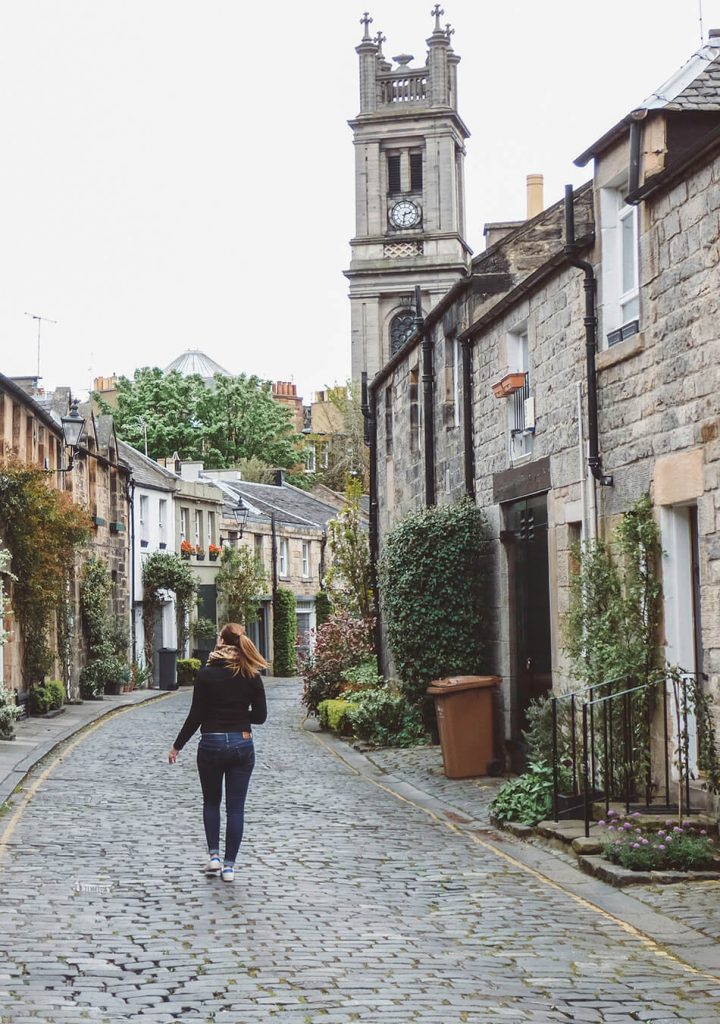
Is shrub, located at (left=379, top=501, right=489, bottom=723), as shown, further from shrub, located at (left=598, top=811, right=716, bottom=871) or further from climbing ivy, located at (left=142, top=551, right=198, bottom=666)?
climbing ivy, located at (left=142, top=551, right=198, bottom=666)

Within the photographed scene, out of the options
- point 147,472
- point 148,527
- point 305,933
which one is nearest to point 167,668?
point 148,527

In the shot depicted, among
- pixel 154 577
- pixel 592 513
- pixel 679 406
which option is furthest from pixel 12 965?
pixel 154 577

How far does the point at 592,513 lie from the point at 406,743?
7.84 metres

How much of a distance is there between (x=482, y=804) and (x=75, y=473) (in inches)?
877

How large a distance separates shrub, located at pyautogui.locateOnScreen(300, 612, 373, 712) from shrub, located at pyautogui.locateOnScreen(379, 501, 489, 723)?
29.1 feet

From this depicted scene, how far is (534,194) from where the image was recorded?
20.5 metres

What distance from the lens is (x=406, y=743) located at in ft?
65.0

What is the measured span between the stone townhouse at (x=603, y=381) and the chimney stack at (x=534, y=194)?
2338 mm

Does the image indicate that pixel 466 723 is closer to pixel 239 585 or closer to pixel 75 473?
pixel 75 473

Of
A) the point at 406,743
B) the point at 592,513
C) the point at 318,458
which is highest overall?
the point at 318,458

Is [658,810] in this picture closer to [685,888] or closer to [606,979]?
[685,888]

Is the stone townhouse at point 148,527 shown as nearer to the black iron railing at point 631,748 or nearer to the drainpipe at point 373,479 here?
the drainpipe at point 373,479

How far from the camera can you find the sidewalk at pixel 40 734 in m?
16.5

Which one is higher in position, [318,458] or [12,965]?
[318,458]
